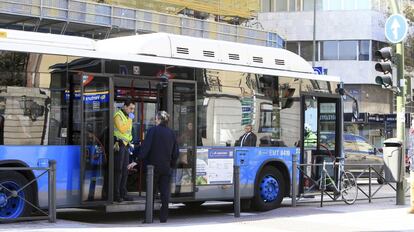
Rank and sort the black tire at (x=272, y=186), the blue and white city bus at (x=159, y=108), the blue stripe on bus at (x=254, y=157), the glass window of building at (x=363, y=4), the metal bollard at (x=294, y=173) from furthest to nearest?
the glass window of building at (x=363, y=4) → the metal bollard at (x=294, y=173) → the black tire at (x=272, y=186) → the blue stripe on bus at (x=254, y=157) → the blue and white city bus at (x=159, y=108)

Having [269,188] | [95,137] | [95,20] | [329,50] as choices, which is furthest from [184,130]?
[329,50]

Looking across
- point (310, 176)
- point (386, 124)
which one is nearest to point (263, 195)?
point (310, 176)

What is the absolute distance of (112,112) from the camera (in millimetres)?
11109

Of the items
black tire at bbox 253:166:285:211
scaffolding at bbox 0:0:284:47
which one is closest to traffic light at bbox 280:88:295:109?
black tire at bbox 253:166:285:211

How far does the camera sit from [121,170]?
36.8 feet

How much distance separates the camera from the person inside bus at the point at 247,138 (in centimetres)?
1307

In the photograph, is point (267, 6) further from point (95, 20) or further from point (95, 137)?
point (95, 137)

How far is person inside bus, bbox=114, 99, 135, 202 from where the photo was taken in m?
11.2

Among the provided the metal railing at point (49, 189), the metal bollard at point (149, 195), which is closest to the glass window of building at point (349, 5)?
the metal bollard at point (149, 195)

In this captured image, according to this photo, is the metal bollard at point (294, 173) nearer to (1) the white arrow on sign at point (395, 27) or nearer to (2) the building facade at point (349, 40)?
(1) the white arrow on sign at point (395, 27)

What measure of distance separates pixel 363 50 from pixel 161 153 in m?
40.2

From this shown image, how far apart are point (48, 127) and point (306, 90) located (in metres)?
6.64

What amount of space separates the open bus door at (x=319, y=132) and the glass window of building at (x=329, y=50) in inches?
1365

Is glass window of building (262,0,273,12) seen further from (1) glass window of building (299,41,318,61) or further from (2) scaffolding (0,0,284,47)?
(2) scaffolding (0,0,284,47)
